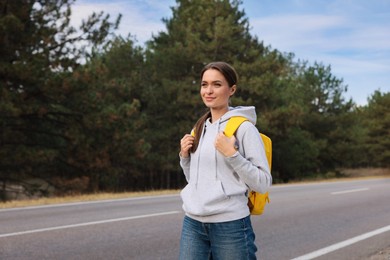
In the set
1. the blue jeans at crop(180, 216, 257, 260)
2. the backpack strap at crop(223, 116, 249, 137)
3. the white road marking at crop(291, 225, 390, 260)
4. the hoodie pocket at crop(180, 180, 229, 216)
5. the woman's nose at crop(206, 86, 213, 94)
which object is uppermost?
the woman's nose at crop(206, 86, 213, 94)

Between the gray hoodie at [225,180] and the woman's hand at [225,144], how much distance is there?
0.19ft

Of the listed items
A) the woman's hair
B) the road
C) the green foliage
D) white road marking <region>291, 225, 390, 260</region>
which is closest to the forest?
the green foliage

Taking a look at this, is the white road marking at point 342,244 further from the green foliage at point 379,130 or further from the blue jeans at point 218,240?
the green foliage at point 379,130

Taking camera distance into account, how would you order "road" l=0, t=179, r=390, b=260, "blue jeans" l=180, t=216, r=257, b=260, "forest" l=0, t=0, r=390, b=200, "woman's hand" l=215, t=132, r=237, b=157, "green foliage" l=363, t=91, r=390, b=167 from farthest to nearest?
"green foliage" l=363, t=91, r=390, b=167 → "forest" l=0, t=0, r=390, b=200 → "road" l=0, t=179, r=390, b=260 → "blue jeans" l=180, t=216, r=257, b=260 → "woman's hand" l=215, t=132, r=237, b=157

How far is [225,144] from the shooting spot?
7.60ft

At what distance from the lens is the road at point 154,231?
6.09 metres

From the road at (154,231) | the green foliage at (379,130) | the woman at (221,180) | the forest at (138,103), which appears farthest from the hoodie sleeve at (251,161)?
the green foliage at (379,130)

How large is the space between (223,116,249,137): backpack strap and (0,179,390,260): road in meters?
3.66

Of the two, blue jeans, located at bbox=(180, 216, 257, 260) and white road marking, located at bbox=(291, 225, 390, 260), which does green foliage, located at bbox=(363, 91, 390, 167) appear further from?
blue jeans, located at bbox=(180, 216, 257, 260)

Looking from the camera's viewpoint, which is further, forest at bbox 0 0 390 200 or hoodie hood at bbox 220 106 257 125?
forest at bbox 0 0 390 200

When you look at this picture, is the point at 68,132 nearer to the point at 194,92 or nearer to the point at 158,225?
the point at 194,92

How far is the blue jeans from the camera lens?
2.41m

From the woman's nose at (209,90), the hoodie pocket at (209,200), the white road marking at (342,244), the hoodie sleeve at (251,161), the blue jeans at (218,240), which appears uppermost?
the woman's nose at (209,90)

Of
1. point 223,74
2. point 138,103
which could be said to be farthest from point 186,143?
point 138,103
